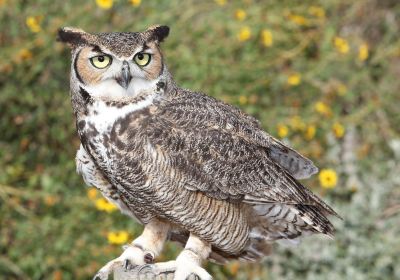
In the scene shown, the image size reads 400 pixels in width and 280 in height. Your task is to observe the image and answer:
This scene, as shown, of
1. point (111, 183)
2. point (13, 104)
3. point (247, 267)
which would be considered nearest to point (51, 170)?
point (13, 104)

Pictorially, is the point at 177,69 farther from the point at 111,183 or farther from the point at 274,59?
the point at 111,183

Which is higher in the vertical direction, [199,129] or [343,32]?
[343,32]

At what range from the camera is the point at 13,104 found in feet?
17.5

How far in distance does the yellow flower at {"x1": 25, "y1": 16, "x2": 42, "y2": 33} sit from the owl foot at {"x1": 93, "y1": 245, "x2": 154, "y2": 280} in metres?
1.87

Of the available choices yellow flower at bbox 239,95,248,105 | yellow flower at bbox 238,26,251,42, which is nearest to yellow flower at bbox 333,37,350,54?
yellow flower at bbox 238,26,251,42

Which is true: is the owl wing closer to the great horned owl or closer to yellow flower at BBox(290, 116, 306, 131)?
the great horned owl

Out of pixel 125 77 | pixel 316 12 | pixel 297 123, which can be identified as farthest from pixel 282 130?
pixel 125 77

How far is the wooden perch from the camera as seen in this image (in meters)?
3.14

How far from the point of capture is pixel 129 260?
3377mm

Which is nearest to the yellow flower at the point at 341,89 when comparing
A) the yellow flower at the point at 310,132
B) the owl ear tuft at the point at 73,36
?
the yellow flower at the point at 310,132

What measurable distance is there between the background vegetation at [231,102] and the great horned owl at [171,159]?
1247 mm

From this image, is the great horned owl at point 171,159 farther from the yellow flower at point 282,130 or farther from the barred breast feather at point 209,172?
the yellow flower at point 282,130

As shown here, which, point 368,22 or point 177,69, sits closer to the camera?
point 177,69

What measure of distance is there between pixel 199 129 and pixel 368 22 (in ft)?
11.3
